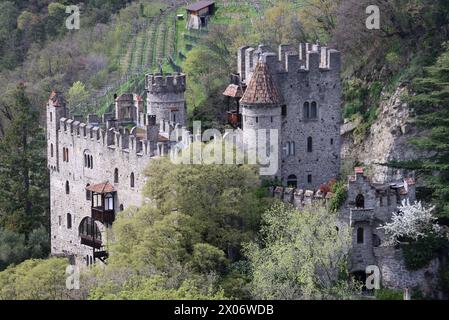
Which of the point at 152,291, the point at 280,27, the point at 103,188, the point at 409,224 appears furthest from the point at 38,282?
the point at 280,27

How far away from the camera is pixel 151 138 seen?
10131 centimetres

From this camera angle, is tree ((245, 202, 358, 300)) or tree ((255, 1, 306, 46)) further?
tree ((255, 1, 306, 46))

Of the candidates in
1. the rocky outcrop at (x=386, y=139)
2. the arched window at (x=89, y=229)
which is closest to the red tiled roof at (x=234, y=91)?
the rocky outcrop at (x=386, y=139)

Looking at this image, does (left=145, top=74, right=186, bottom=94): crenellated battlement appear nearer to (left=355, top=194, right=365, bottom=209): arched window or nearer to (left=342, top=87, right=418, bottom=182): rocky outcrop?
(left=342, top=87, right=418, bottom=182): rocky outcrop

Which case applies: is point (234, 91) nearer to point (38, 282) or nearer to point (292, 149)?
point (292, 149)

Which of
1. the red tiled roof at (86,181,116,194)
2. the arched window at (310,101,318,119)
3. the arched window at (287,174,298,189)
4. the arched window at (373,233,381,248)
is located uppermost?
the arched window at (310,101,318,119)

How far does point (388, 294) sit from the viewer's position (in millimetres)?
90875

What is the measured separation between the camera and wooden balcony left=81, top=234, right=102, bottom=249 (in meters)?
105

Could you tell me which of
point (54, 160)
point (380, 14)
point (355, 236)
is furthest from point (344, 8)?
point (355, 236)

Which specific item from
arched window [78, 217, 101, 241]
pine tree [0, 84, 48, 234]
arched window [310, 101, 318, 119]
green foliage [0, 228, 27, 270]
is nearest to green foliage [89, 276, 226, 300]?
arched window [310, 101, 318, 119]

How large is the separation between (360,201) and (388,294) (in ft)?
14.9

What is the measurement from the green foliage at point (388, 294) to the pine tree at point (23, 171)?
1159 inches

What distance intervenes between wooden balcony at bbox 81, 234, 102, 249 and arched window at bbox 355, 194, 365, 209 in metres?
18.1

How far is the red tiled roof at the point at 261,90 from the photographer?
97.4m
